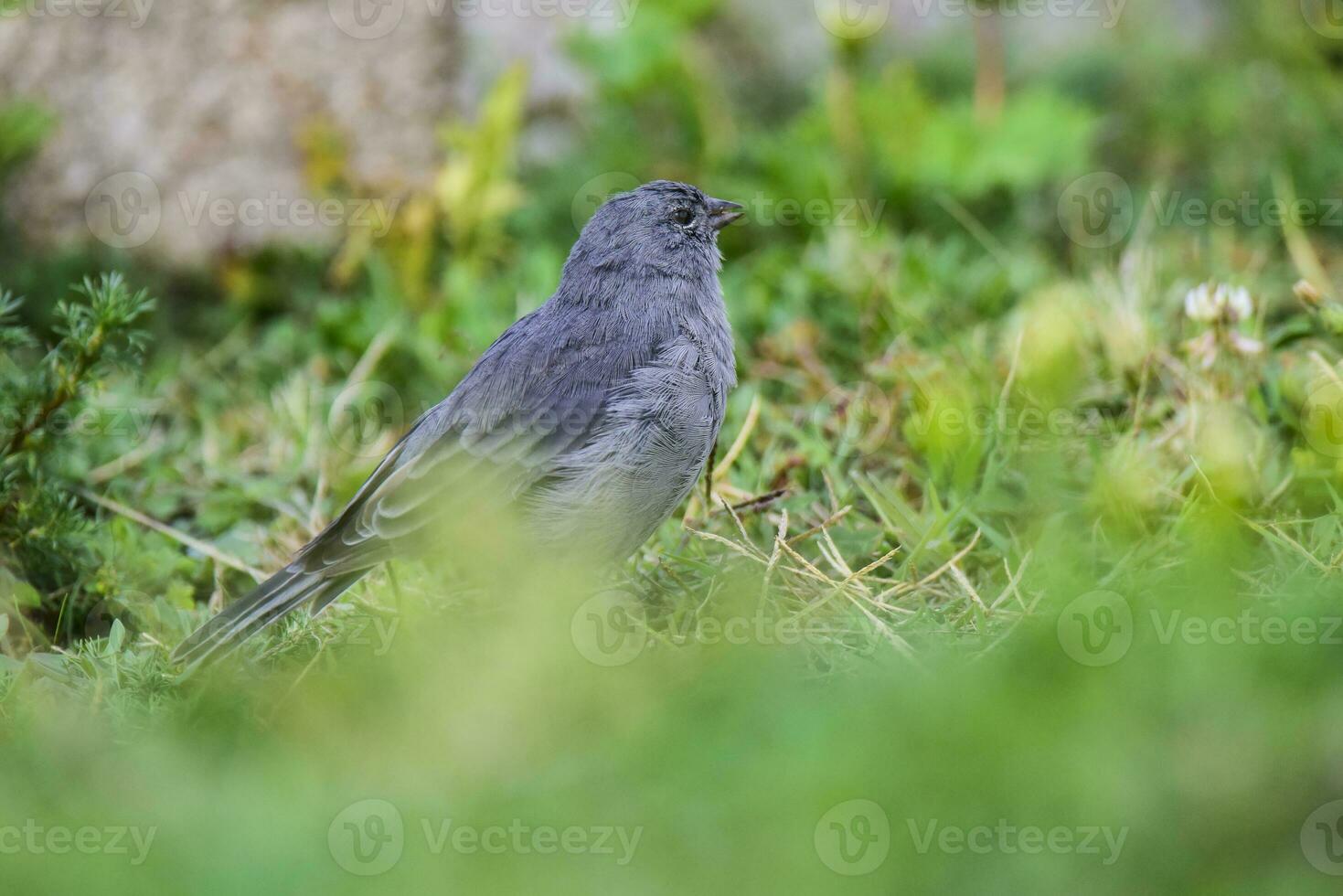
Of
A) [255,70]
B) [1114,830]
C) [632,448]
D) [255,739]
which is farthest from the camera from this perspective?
[255,70]

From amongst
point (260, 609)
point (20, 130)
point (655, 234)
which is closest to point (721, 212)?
point (655, 234)

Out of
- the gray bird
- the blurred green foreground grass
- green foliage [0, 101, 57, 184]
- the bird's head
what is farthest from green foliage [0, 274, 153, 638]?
green foliage [0, 101, 57, 184]

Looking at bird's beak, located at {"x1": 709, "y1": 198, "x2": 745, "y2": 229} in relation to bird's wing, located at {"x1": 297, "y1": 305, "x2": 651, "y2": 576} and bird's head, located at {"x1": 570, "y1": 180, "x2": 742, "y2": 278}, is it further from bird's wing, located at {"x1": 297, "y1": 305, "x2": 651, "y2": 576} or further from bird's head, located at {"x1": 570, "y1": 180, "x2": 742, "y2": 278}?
bird's wing, located at {"x1": 297, "y1": 305, "x2": 651, "y2": 576}

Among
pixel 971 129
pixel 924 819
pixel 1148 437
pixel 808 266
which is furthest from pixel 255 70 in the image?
pixel 924 819

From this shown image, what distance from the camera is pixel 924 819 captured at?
1.97 metres

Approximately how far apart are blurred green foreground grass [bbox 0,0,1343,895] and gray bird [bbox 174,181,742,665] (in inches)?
6.5

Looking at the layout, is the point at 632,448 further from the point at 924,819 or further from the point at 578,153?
the point at 578,153

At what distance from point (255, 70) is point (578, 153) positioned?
1.51 meters

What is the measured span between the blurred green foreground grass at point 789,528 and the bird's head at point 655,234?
600mm

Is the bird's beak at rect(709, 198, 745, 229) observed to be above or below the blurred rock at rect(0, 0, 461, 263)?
below

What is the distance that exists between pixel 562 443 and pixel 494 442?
0.19 meters

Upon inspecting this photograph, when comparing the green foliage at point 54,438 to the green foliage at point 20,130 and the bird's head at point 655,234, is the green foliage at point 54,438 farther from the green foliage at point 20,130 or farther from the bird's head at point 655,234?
the green foliage at point 20,130

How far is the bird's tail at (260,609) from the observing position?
3258 mm

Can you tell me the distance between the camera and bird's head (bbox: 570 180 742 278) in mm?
3875
